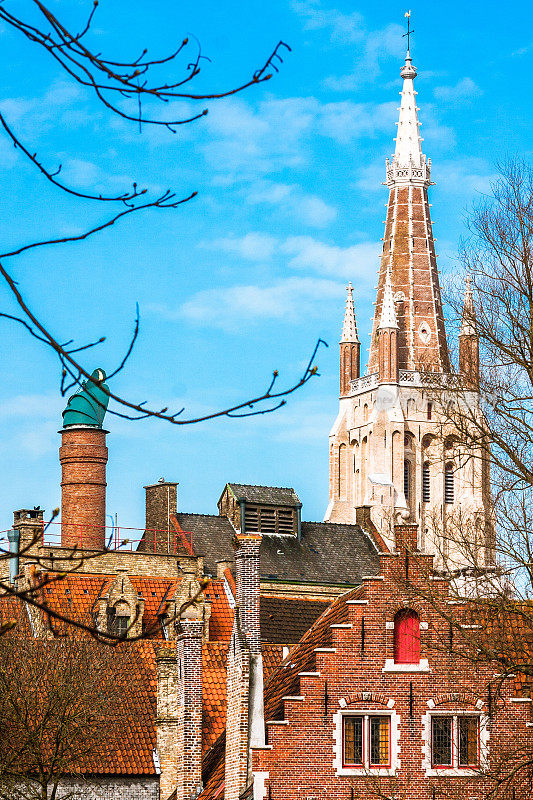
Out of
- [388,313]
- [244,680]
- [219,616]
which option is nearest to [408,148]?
[388,313]

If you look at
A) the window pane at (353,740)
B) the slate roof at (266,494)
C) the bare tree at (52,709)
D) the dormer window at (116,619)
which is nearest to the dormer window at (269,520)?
the slate roof at (266,494)

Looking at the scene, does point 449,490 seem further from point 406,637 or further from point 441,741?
point 441,741

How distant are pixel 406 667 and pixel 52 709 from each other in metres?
8.08

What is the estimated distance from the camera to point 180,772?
28.6 m

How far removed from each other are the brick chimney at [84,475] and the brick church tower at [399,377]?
147 ft

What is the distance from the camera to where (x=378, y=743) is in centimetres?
2441

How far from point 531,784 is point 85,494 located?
122 ft

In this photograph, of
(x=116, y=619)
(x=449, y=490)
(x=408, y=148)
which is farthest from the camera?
(x=408, y=148)

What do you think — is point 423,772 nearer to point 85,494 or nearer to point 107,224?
point 107,224

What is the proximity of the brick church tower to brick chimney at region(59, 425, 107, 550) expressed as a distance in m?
44.8

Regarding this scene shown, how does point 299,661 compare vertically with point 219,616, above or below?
below

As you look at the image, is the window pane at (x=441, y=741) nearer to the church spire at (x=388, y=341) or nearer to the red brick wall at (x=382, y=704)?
the red brick wall at (x=382, y=704)

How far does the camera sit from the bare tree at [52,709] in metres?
29.0

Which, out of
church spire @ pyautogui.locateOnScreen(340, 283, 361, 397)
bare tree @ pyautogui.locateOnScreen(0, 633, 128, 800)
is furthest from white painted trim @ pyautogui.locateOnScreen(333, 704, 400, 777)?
church spire @ pyautogui.locateOnScreen(340, 283, 361, 397)
